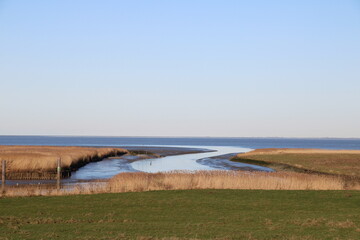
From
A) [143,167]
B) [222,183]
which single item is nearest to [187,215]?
[222,183]

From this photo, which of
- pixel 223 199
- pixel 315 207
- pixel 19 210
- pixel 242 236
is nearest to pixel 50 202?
pixel 19 210

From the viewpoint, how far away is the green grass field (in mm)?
13906

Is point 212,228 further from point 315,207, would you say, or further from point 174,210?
point 315,207

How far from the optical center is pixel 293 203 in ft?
67.9

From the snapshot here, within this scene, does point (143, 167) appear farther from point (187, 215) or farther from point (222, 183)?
point (187, 215)

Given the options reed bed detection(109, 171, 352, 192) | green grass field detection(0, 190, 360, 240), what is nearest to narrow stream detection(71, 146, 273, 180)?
reed bed detection(109, 171, 352, 192)

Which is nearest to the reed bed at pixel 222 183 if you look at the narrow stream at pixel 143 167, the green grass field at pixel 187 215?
the green grass field at pixel 187 215

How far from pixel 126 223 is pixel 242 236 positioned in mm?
4397

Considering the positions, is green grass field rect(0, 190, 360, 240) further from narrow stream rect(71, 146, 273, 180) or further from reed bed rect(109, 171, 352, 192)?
narrow stream rect(71, 146, 273, 180)

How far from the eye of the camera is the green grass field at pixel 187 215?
13906 mm

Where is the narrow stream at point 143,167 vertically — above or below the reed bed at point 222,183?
below

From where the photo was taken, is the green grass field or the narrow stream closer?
the green grass field

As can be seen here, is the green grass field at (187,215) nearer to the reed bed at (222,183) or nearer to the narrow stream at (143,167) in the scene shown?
the reed bed at (222,183)

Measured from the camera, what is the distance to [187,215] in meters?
17.6
